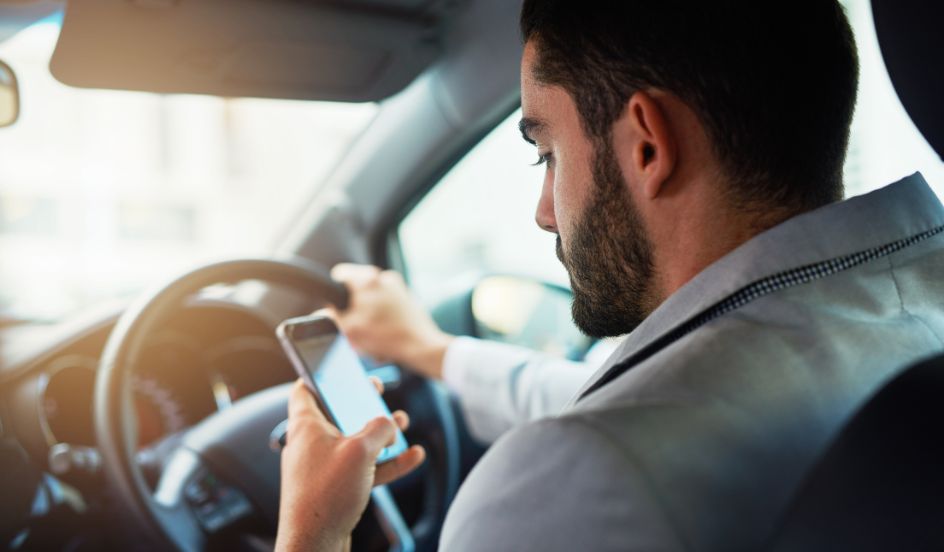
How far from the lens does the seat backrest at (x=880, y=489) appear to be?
2.15ft

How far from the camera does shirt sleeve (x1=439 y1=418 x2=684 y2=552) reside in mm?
685

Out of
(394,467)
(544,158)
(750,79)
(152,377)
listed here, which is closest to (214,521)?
(152,377)

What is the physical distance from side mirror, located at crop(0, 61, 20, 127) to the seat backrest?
1.42 m

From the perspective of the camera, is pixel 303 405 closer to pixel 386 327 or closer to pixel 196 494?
pixel 196 494

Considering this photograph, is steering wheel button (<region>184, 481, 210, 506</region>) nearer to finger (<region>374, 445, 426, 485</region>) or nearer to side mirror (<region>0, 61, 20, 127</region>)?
finger (<region>374, 445, 426, 485</region>)

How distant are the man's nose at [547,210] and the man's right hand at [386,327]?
847 millimetres

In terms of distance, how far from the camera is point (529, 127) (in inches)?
44.7

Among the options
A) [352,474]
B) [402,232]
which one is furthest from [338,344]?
[402,232]

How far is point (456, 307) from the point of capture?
2.40 metres

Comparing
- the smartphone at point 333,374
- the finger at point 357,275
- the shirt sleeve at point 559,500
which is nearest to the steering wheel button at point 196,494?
the smartphone at point 333,374

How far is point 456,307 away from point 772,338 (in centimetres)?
163

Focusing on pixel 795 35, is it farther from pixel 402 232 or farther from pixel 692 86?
pixel 402 232

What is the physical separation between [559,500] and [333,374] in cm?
78

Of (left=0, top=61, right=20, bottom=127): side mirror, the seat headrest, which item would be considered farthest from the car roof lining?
the seat headrest
